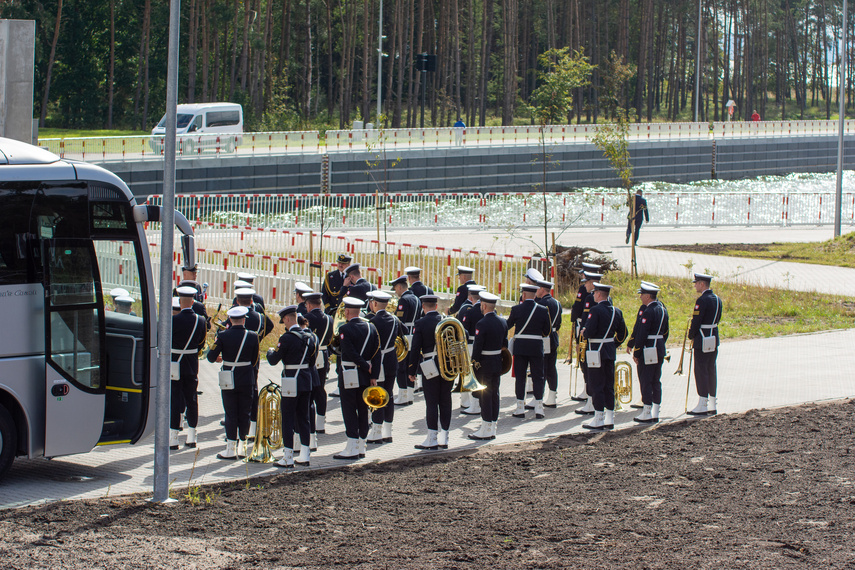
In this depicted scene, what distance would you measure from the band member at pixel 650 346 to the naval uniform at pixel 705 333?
1.31 ft

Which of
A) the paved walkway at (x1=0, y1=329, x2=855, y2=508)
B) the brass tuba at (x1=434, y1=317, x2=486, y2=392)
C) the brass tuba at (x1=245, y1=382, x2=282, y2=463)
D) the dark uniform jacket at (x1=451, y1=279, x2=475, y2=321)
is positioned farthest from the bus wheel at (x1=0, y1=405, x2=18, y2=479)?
the dark uniform jacket at (x1=451, y1=279, x2=475, y2=321)

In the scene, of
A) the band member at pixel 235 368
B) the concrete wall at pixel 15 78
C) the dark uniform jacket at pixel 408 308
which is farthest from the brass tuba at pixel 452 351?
the concrete wall at pixel 15 78

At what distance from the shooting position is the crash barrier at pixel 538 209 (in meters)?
31.3

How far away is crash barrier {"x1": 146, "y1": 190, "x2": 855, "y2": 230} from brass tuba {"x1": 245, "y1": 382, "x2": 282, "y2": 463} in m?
20.9

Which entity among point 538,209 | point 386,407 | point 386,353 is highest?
point 538,209

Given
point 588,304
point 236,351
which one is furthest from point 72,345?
point 588,304

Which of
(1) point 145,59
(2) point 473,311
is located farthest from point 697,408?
(1) point 145,59

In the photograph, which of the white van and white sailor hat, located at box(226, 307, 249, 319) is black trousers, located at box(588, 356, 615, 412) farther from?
the white van

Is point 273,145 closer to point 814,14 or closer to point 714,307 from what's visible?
point 714,307

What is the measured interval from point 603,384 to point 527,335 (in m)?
1.13

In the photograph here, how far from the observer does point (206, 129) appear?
3825 centimetres

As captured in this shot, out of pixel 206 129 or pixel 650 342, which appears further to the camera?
pixel 206 129

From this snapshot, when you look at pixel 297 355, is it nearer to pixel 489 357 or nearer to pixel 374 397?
pixel 374 397

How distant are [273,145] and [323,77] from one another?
150 feet
